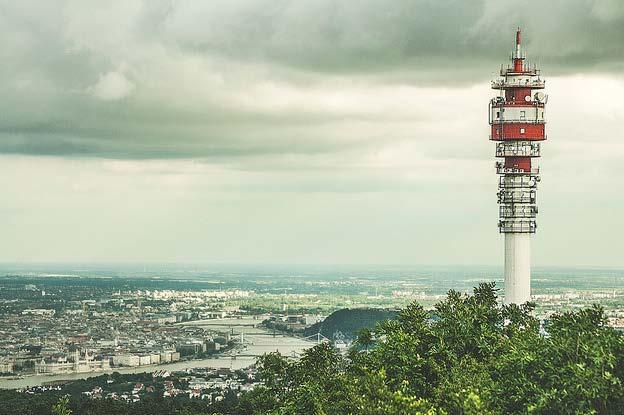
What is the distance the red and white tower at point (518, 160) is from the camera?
82.0m

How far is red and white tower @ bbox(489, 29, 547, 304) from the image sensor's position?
A: 269 ft

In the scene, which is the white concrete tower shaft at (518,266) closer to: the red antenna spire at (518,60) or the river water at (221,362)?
the red antenna spire at (518,60)

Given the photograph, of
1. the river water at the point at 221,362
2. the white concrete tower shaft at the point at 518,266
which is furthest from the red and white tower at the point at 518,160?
the river water at the point at 221,362

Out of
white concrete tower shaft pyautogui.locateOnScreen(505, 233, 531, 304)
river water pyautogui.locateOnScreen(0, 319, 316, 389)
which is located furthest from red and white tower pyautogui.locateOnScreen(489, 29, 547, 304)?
river water pyautogui.locateOnScreen(0, 319, 316, 389)

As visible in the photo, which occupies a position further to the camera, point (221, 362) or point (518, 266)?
point (221, 362)

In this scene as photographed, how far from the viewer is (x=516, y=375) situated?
41.1m

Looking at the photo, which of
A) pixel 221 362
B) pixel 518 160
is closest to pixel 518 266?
pixel 518 160

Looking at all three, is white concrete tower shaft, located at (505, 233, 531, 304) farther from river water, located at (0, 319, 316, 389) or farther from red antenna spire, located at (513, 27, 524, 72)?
river water, located at (0, 319, 316, 389)

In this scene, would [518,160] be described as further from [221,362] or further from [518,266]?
[221,362]

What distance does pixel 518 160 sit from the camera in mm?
81938

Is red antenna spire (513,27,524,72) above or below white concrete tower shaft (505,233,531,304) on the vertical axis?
above

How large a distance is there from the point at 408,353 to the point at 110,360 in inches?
5309

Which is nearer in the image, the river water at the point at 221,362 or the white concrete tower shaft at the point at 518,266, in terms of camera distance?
the white concrete tower shaft at the point at 518,266

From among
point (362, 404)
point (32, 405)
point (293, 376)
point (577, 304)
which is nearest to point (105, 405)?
point (32, 405)
